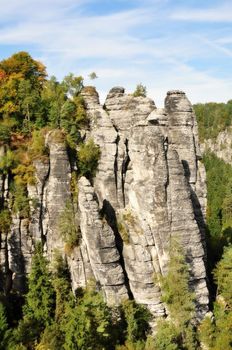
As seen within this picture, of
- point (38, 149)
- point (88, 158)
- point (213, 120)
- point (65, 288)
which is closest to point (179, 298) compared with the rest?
point (65, 288)

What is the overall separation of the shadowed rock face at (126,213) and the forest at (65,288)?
919mm

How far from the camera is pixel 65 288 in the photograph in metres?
34.4

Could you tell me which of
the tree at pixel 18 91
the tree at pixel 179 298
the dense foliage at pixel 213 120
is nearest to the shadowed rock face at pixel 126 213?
the tree at pixel 179 298

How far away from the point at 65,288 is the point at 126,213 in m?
8.39

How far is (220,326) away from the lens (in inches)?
1396

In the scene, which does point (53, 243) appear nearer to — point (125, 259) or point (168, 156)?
point (125, 259)

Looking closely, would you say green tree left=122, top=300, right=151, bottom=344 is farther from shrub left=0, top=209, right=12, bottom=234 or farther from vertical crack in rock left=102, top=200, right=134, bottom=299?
shrub left=0, top=209, right=12, bottom=234

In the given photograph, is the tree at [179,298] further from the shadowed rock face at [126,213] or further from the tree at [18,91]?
the tree at [18,91]

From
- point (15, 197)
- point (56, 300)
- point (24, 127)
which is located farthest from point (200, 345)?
point (24, 127)

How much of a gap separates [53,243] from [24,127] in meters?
11.9

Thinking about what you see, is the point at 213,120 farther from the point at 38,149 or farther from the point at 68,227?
the point at 68,227

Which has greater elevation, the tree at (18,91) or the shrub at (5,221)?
the tree at (18,91)

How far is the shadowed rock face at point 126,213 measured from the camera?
34.5 m

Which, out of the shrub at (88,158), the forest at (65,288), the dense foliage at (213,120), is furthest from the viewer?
the dense foliage at (213,120)
